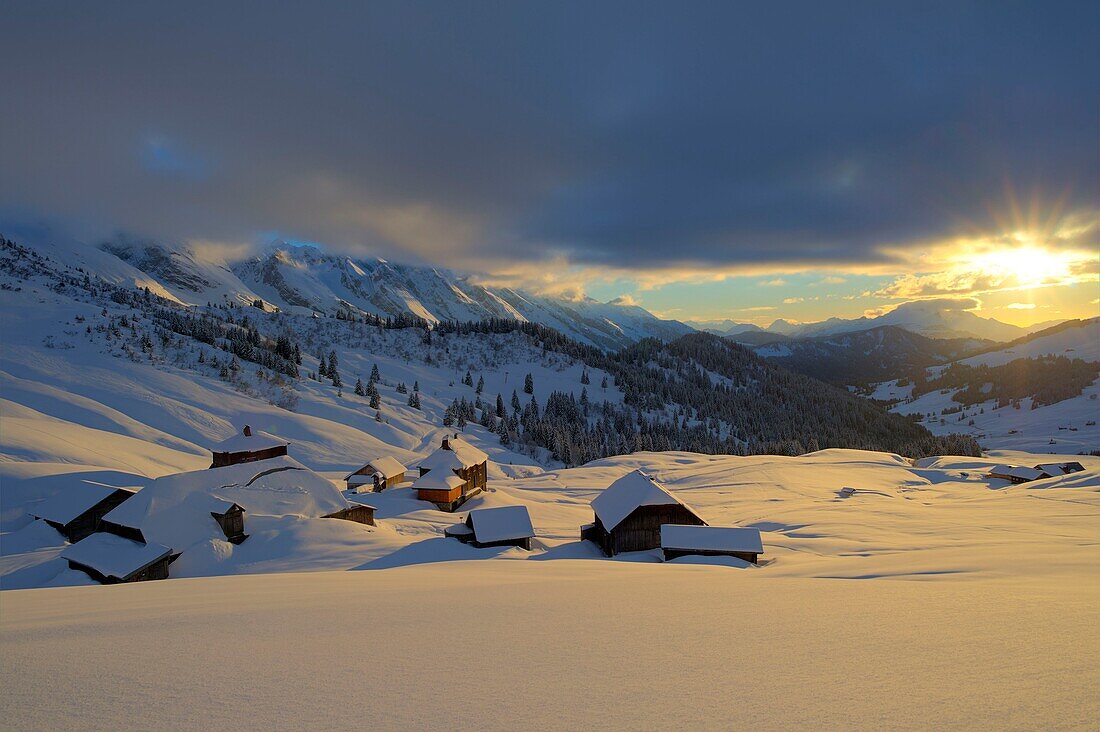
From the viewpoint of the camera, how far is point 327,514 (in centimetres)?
3127

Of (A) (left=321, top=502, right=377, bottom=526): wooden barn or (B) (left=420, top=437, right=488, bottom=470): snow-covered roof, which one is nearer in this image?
(A) (left=321, top=502, right=377, bottom=526): wooden barn

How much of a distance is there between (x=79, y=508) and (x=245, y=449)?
15.8 metres

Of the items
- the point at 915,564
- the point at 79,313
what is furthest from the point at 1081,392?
the point at 79,313

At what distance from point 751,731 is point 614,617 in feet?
10.8

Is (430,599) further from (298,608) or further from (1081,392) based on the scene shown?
(1081,392)

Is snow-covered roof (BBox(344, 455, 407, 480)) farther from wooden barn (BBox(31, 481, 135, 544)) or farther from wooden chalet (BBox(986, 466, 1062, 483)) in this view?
wooden chalet (BBox(986, 466, 1062, 483))

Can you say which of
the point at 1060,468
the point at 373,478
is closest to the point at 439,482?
the point at 373,478

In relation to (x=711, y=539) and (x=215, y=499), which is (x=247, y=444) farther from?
(x=711, y=539)

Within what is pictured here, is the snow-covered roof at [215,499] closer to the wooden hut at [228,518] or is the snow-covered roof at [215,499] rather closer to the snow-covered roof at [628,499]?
the wooden hut at [228,518]

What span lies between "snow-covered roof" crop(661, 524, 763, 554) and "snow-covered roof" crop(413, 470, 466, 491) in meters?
22.2

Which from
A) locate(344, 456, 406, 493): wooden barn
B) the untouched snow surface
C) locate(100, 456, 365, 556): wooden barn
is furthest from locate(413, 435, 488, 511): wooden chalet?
the untouched snow surface

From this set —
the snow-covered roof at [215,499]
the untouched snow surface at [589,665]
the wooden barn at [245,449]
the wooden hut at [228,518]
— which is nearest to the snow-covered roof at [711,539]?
the untouched snow surface at [589,665]

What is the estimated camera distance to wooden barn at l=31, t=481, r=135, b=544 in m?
30.2

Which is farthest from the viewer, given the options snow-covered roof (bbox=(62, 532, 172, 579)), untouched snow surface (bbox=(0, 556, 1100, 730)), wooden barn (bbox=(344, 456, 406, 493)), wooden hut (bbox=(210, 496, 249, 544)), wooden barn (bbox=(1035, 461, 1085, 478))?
wooden barn (bbox=(1035, 461, 1085, 478))
